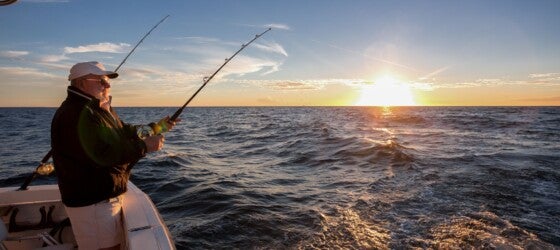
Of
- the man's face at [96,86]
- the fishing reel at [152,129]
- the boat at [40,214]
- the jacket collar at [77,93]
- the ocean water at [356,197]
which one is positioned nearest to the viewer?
the jacket collar at [77,93]

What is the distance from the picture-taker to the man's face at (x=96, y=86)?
9.88 ft

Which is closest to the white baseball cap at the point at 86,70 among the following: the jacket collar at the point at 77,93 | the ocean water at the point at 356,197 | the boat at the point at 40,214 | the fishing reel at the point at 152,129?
the jacket collar at the point at 77,93

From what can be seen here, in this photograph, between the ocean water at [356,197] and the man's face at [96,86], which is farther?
the ocean water at [356,197]

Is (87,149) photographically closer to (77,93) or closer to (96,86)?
(77,93)

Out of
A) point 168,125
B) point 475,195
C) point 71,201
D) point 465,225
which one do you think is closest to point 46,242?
point 71,201

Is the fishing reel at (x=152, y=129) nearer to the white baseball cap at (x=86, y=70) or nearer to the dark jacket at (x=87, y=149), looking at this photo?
the dark jacket at (x=87, y=149)

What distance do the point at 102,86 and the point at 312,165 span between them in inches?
413

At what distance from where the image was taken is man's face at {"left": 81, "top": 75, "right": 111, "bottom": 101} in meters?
3.01

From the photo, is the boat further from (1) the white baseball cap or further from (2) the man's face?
(1) the white baseball cap

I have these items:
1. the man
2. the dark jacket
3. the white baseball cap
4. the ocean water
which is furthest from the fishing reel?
the ocean water

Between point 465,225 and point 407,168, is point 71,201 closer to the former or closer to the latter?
point 465,225

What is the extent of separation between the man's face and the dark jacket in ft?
0.33

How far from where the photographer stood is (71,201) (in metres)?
2.97

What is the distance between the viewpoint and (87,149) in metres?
2.74
